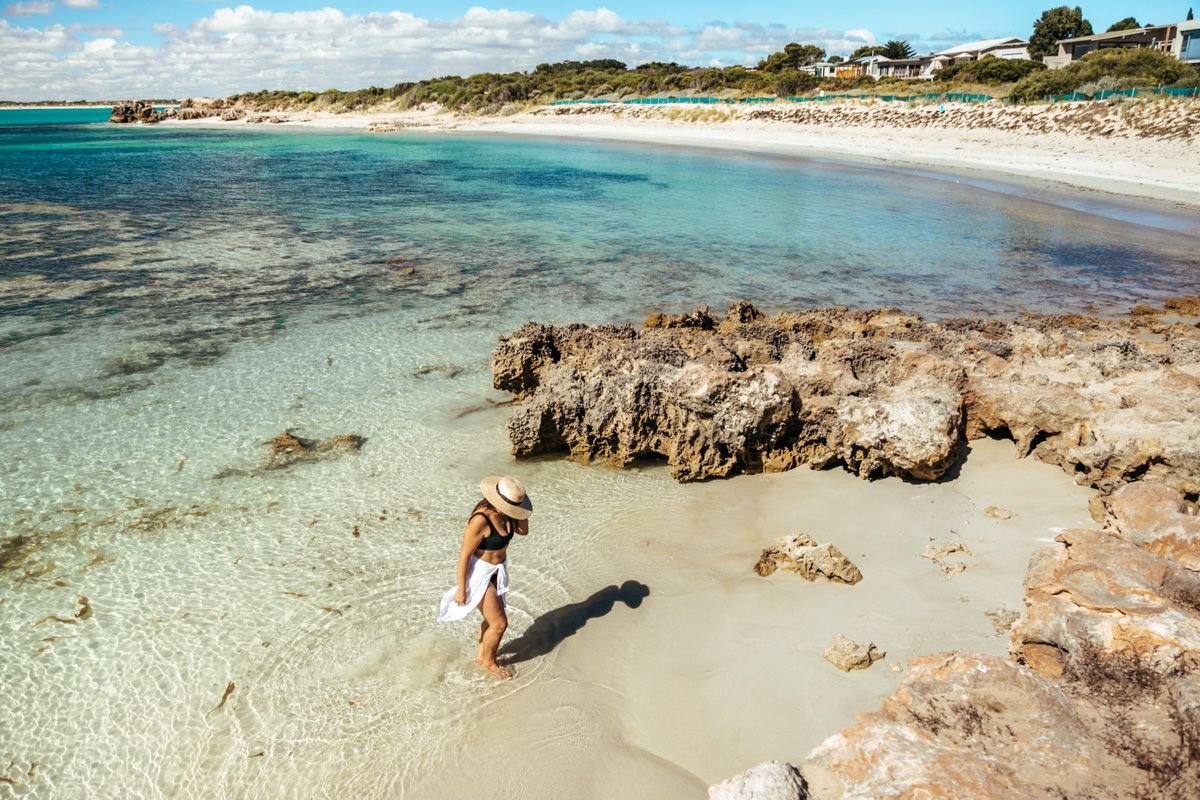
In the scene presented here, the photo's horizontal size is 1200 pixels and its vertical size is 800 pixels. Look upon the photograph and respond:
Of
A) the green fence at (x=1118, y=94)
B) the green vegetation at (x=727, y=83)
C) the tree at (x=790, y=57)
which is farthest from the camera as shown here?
the tree at (x=790, y=57)

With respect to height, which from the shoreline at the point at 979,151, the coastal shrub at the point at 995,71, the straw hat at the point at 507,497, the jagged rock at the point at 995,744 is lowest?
the jagged rock at the point at 995,744

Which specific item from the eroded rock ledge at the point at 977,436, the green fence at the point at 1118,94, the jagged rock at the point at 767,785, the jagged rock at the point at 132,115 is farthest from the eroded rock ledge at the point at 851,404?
the jagged rock at the point at 132,115

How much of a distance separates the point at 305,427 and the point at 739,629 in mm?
5886

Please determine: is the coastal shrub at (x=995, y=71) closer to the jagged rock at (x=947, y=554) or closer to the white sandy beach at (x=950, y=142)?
the white sandy beach at (x=950, y=142)

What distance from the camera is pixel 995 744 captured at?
317 centimetres

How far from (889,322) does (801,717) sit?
7460 mm

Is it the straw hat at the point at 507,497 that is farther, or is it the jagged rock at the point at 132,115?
the jagged rock at the point at 132,115

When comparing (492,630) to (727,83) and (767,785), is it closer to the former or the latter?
(767,785)

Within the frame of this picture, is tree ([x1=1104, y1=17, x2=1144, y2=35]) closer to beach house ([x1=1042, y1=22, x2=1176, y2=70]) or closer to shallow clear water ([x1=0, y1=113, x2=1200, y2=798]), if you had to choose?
beach house ([x1=1042, y1=22, x2=1176, y2=70])

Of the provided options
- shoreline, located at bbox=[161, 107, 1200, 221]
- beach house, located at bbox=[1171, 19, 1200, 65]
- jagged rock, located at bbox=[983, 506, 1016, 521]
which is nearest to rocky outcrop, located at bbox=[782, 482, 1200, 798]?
jagged rock, located at bbox=[983, 506, 1016, 521]

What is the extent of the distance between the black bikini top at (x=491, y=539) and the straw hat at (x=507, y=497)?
4.4 inches

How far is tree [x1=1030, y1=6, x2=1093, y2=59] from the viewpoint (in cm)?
7231

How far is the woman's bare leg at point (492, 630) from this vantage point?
15.7 feet

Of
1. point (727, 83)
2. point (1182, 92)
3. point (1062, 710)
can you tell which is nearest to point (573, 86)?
point (727, 83)
